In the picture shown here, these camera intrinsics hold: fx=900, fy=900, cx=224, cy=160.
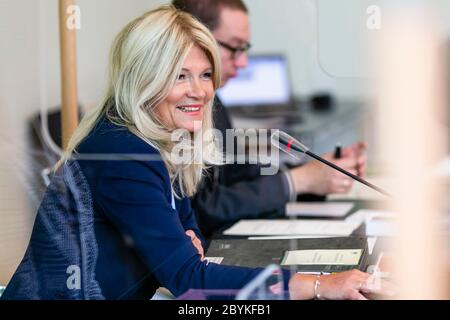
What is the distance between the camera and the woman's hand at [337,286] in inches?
68.9

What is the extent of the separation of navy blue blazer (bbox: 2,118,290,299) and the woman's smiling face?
0.12 m

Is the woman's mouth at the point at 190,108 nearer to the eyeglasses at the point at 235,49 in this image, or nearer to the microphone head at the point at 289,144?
the microphone head at the point at 289,144

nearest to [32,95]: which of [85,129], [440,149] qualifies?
[85,129]

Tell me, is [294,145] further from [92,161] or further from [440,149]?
[92,161]

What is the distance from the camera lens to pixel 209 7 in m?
2.58

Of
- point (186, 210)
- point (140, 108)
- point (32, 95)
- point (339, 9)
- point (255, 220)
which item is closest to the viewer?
point (140, 108)

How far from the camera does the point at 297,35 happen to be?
2.48 metres

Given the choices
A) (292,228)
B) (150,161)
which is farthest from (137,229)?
(292,228)

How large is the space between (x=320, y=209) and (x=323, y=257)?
77 cm

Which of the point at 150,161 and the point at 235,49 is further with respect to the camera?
the point at 235,49

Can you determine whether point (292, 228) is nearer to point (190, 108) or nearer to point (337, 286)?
point (190, 108)

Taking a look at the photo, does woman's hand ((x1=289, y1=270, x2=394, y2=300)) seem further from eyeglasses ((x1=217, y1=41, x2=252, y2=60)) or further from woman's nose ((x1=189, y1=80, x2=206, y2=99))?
eyeglasses ((x1=217, y1=41, x2=252, y2=60))

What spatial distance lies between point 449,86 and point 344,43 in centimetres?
26

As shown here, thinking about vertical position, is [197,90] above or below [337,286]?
above
